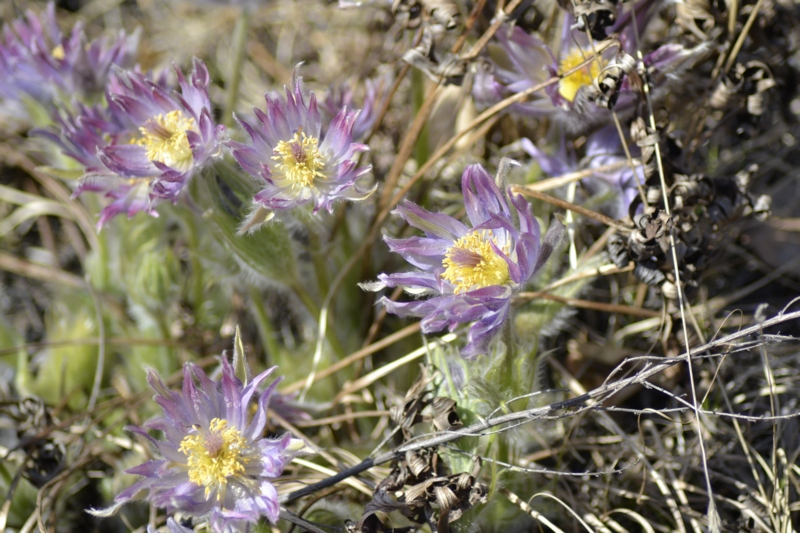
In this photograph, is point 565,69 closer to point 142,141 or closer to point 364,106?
point 364,106

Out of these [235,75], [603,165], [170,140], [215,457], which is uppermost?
[170,140]

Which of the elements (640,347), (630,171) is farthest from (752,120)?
(640,347)

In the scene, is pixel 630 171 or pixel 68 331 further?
pixel 68 331

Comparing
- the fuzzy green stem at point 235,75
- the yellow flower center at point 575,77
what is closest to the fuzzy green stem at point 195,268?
the fuzzy green stem at point 235,75

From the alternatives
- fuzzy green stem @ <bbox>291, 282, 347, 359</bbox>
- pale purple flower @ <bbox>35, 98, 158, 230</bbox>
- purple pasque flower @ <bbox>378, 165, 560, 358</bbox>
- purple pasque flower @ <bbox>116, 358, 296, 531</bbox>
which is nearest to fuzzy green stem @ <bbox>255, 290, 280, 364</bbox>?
fuzzy green stem @ <bbox>291, 282, 347, 359</bbox>

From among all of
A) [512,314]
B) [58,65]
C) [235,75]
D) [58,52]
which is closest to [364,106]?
[235,75]

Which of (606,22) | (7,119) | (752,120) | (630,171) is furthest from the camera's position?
(7,119)

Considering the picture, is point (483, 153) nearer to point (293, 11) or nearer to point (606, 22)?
point (606, 22)
